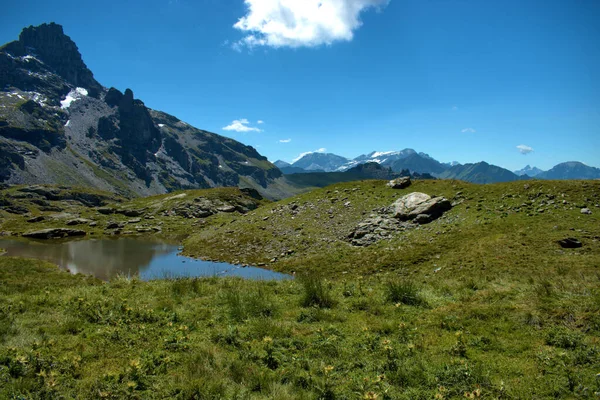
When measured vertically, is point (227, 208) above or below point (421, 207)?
below

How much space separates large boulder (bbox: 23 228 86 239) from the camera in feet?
207

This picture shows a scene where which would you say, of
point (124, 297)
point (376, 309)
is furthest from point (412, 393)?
point (124, 297)

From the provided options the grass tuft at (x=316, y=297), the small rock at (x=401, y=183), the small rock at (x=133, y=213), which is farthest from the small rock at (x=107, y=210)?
the grass tuft at (x=316, y=297)

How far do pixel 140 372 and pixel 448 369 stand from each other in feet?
26.3

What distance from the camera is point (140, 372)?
26.8 ft

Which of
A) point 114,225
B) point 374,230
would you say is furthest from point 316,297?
point 114,225

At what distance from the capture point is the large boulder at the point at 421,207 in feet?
127

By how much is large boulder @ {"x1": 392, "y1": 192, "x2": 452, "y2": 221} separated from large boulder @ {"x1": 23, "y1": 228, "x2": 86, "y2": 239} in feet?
211

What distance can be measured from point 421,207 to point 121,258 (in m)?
40.6

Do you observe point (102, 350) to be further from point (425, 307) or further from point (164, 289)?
point (425, 307)

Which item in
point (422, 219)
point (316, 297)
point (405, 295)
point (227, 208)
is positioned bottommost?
point (316, 297)

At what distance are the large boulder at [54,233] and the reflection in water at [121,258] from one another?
4750 millimetres

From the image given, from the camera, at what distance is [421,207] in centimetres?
3938

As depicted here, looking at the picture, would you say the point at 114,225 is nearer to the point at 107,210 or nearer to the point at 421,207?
the point at 107,210
